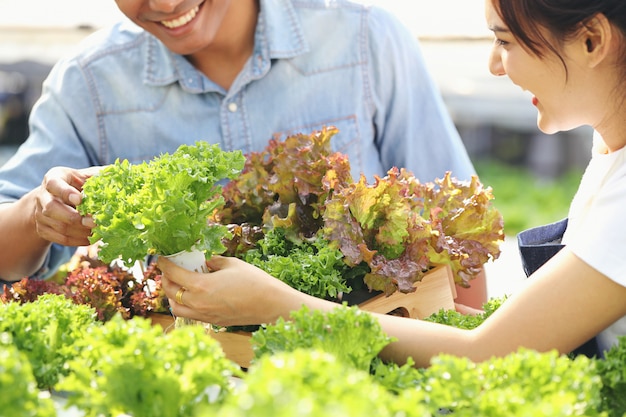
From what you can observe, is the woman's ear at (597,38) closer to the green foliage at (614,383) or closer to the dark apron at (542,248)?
the dark apron at (542,248)

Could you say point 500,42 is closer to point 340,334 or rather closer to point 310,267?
point 310,267


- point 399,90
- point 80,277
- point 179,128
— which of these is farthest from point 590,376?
point 179,128

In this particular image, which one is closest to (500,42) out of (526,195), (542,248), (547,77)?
(547,77)

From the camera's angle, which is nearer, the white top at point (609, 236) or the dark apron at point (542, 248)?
the white top at point (609, 236)

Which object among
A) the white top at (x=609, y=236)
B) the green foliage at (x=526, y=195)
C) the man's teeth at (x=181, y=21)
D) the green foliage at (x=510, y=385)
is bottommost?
the green foliage at (x=526, y=195)

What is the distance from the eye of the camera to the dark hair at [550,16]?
200 cm

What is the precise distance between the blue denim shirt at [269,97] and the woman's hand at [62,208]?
25.5 inches

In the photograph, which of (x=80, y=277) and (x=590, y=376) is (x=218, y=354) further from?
(x=80, y=277)

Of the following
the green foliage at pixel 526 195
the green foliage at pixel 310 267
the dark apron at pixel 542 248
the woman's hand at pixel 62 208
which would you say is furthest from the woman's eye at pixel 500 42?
the green foliage at pixel 526 195

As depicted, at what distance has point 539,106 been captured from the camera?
7.25ft

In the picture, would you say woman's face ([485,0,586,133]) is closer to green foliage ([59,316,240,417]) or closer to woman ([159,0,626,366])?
woman ([159,0,626,366])

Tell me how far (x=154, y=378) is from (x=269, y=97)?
1971 mm

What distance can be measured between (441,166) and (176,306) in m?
1.52

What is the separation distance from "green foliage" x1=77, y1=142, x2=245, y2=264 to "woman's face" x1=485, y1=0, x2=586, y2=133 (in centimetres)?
83
